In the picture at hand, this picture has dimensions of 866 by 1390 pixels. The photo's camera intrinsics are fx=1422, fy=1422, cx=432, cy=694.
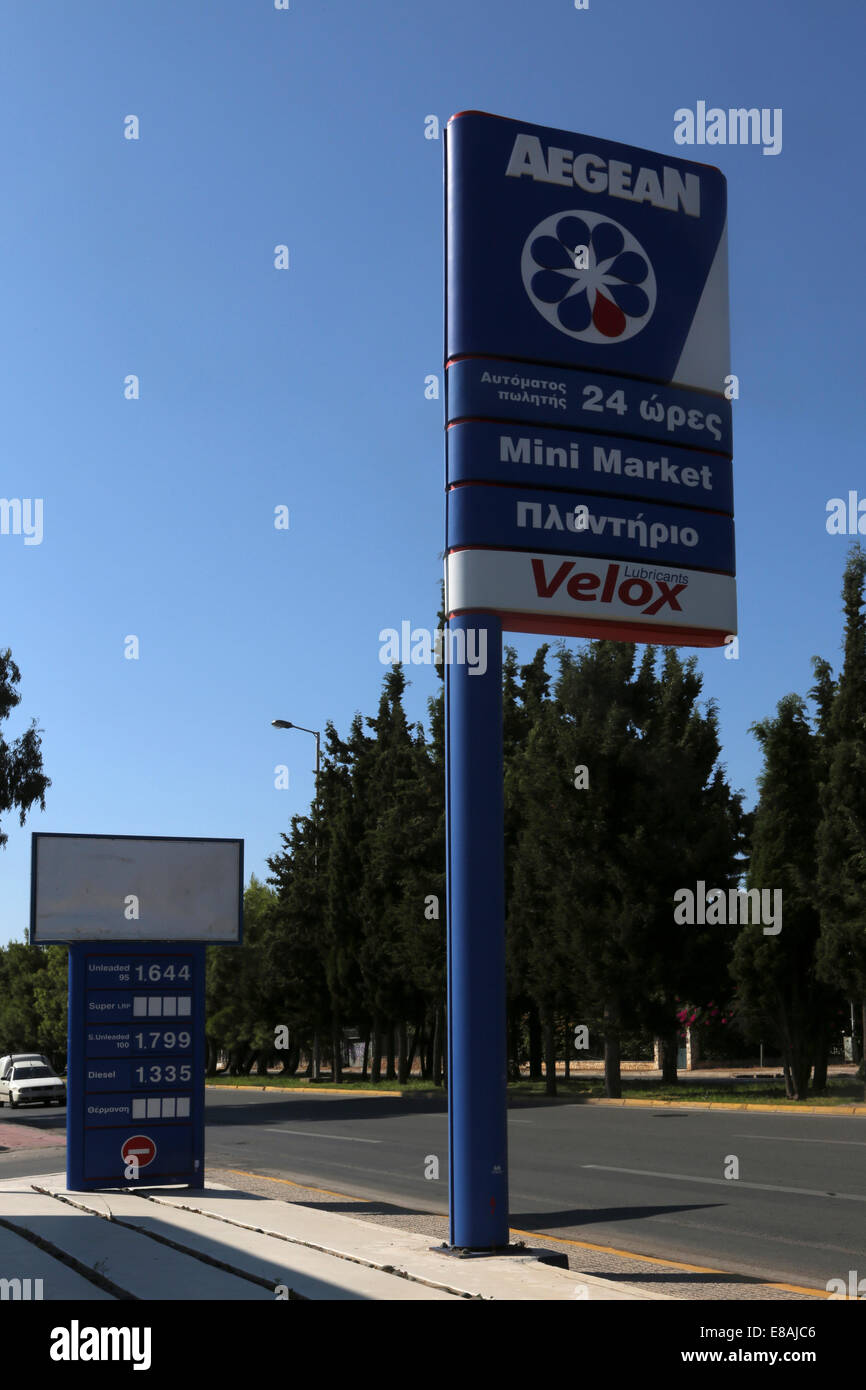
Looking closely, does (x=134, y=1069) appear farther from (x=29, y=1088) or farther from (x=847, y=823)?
(x=29, y=1088)

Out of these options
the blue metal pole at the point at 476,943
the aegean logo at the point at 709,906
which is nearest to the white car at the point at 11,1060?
the aegean logo at the point at 709,906

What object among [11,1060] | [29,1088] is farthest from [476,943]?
[11,1060]

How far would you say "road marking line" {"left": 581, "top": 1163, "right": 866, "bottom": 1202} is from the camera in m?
13.4

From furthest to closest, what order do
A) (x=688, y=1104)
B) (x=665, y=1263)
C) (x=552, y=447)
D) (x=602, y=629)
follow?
(x=688, y=1104), (x=602, y=629), (x=552, y=447), (x=665, y=1263)

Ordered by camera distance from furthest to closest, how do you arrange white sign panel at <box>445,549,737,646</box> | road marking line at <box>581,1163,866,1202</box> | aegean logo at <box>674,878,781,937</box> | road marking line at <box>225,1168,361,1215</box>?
aegean logo at <box>674,878,781,937</box>, road marking line at <box>225,1168,361,1215</box>, road marking line at <box>581,1163,866,1202</box>, white sign panel at <box>445,549,737,646</box>

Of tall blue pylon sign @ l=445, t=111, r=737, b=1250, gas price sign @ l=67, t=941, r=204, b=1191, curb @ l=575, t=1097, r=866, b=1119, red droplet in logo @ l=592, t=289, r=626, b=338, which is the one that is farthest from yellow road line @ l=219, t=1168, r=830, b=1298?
curb @ l=575, t=1097, r=866, b=1119

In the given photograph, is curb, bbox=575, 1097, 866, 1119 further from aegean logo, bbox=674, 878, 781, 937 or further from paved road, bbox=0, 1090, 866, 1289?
aegean logo, bbox=674, 878, 781, 937

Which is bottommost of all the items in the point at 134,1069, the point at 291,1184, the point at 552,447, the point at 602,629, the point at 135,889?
the point at 291,1184

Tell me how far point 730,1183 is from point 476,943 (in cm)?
700

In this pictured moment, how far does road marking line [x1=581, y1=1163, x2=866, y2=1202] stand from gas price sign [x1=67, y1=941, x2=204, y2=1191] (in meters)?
5.35

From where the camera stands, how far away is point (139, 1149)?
13.8m

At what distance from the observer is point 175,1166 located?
1389cm

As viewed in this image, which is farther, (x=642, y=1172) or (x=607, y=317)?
(x=642, y=1172)
